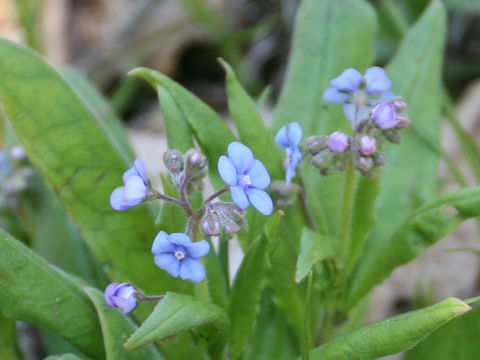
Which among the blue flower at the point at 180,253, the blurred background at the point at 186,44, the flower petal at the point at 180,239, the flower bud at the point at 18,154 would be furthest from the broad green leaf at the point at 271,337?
the blurred background at the point at 186,44

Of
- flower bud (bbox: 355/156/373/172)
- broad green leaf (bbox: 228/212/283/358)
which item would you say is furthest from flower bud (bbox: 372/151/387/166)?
broad green leaf (bbox: 228/212/283/358)

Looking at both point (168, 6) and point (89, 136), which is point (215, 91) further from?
point (89, 136)

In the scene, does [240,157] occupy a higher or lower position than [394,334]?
higher

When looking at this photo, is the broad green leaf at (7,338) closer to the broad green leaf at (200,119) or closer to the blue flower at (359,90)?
the broad green leaf at (200,119)

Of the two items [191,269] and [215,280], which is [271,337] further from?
[191,269]

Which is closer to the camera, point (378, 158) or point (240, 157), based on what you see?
point (240, 157)

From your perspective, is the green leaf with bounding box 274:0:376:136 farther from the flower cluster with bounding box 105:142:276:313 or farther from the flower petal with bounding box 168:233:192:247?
the flower petal with bounding box 168:233:192:247

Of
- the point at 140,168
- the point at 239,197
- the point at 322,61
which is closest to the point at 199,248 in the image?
the point at 239,197
